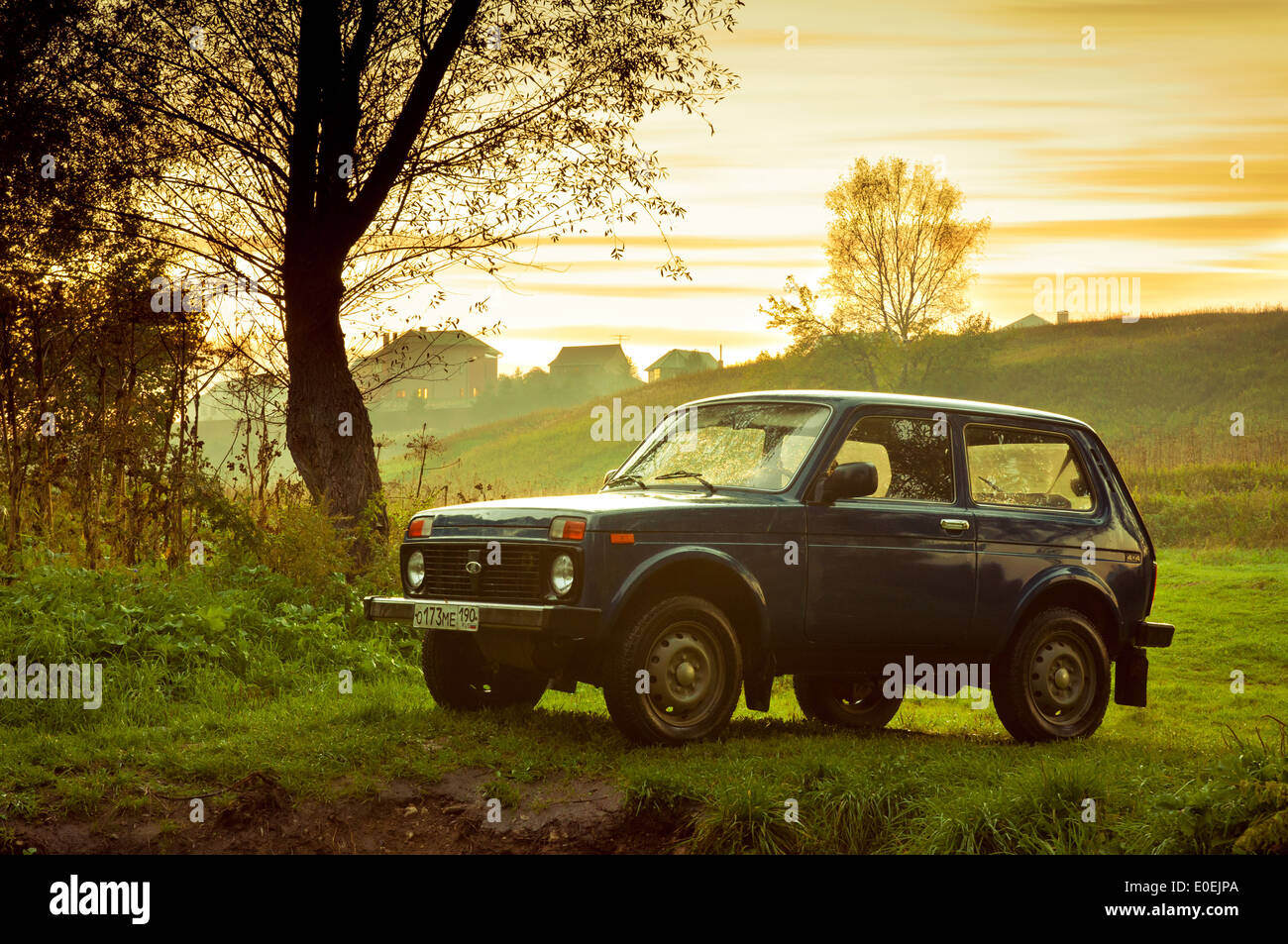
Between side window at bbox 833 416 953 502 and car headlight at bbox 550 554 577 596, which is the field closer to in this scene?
car headlight at bbox 550 554 577 596

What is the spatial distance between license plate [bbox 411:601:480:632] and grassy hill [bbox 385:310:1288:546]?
87.9 feet

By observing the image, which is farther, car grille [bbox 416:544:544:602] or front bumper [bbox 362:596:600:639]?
car grille [bbox 416:544:544:602]

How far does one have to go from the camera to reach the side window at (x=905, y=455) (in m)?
8.59

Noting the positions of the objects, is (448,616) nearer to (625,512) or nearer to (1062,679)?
(625,512)

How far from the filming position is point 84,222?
14.5 metres

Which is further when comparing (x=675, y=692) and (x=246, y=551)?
(x=246, y=551)

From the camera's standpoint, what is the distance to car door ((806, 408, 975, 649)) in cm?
819

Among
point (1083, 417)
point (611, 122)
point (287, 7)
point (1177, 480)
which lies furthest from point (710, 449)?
point (1083, 417)

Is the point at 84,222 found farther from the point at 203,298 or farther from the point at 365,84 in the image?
the point at 365,84

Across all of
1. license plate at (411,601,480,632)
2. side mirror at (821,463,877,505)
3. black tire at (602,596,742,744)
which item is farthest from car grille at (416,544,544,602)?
side mirror at (821,463,877,505)

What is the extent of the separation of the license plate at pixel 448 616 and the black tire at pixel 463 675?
2.09ft

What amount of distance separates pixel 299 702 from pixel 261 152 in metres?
7.59

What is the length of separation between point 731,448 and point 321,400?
23.0 feet

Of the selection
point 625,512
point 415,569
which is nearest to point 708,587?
point 625,512
